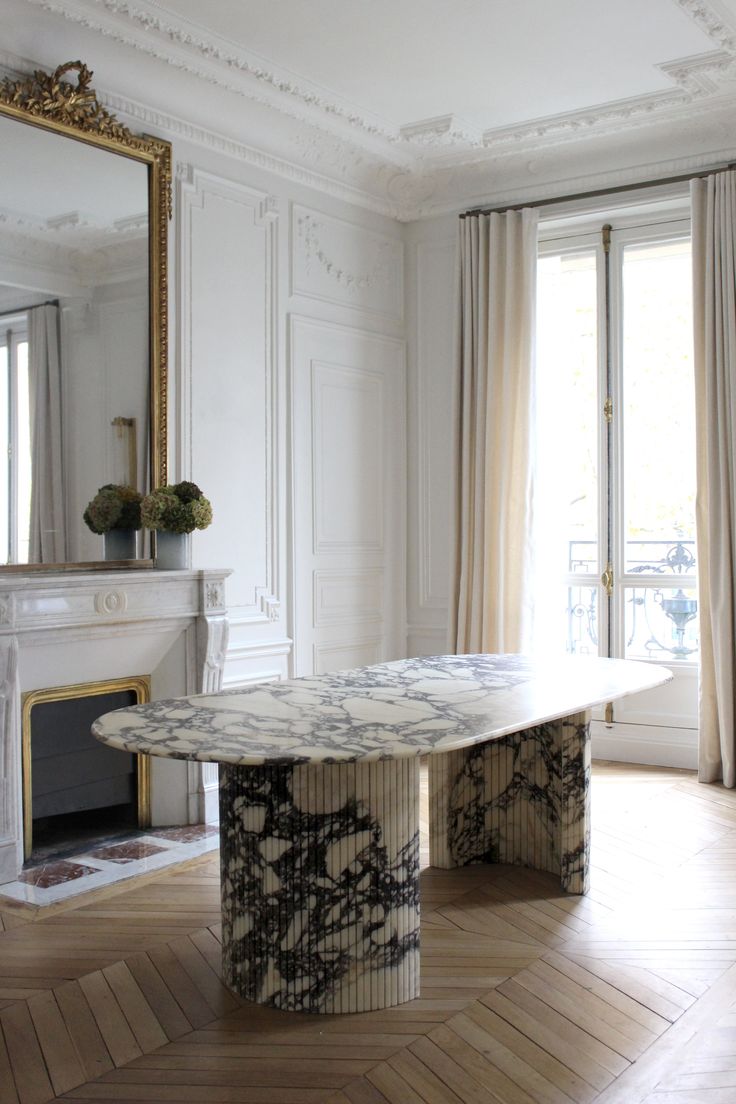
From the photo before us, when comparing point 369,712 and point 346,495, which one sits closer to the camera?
point 369,712

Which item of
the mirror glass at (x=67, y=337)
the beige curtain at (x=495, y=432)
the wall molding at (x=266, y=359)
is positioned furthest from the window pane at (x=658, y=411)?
the mirror glass at (x=67, y=337)

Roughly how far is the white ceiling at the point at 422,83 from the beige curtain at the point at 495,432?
13.8 inches

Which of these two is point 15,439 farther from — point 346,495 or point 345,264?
point 345,264

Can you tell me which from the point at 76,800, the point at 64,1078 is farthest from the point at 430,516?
the point at 64,1078

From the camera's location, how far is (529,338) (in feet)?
18.0

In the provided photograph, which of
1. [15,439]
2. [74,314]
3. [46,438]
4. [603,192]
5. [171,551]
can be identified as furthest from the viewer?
[603,192]

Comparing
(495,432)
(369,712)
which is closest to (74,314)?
(369,712)

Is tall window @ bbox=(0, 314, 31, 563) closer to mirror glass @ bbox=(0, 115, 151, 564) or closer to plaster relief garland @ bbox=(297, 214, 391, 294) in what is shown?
mirror glass @ bbox=(0, 115, 151, 564)

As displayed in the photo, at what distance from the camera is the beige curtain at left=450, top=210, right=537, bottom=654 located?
18.0 feet

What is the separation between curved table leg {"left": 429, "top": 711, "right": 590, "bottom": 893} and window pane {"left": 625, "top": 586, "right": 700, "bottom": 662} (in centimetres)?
197

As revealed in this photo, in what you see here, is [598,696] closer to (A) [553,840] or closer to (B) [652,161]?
(A) [553,840]

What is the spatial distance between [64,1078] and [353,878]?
777 mm

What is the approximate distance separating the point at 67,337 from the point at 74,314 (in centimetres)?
10

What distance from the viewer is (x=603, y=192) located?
536 cm
